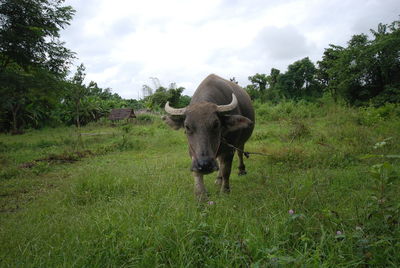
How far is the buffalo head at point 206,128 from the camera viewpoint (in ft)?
8.72

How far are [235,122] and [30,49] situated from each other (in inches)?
436

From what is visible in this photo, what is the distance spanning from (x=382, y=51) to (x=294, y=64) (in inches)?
629

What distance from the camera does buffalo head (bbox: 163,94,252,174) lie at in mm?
2658

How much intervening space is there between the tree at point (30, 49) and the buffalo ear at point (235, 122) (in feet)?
28.9

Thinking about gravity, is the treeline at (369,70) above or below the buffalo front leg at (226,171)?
above

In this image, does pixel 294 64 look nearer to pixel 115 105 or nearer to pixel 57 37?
pixel 115 105

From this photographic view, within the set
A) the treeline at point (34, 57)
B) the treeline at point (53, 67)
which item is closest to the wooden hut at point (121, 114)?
the treeline at point (53, 67)

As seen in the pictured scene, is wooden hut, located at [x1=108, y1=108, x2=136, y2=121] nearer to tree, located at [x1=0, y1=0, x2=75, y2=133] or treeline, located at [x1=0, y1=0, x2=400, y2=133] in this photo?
treeline, located at [x1=0, y1=0, x2=400, y2=133]

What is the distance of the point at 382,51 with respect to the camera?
43.3 ft

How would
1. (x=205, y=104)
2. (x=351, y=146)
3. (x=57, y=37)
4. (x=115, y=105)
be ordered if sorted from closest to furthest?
(x=205, y=104)
(x=351, y=146)
(x=57, y=37)
(x=115, y=105)

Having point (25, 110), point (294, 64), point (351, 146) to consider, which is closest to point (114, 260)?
point (351, 146)

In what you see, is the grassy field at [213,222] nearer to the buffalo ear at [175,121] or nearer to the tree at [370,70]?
the buffalo ear at [175,121]

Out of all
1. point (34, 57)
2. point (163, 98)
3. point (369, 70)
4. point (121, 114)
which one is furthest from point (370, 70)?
point (163, 98)

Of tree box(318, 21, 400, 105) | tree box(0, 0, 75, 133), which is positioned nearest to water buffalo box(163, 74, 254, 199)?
tree box(0, 0, 75, 133)
